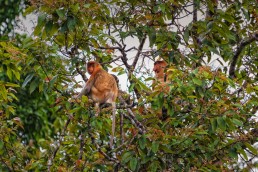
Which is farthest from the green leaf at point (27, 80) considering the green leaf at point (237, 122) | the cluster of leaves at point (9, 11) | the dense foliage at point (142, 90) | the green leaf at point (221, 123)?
the cluster of leaves at point (9, 11)

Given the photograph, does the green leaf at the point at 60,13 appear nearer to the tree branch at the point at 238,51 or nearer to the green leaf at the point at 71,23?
the green leaf at the point at 71,23

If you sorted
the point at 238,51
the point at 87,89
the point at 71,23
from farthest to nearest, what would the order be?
the point at 87,89, the point at 238,51, the point at 71,23

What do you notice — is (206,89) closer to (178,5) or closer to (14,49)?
(178,5)

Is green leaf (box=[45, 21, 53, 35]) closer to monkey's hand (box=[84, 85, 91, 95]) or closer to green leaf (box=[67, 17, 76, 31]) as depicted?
green leaf (box=[67, 17, 76, 31])

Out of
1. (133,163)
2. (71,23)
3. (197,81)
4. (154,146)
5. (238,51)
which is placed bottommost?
(133,163)

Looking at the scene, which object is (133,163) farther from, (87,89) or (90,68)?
(87,89)

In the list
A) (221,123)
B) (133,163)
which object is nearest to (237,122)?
(221,123)

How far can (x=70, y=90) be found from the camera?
293 inches

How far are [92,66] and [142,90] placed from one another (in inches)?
33.1

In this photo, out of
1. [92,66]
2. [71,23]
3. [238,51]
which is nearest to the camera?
[71,23]

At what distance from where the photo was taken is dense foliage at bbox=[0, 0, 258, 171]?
7051 millimetres

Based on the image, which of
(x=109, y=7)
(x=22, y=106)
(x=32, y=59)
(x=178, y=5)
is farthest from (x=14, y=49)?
(x=22, y=106)

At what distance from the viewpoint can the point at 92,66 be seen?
8312 millimetres

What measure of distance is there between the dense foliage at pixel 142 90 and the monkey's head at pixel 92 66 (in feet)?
0.34
